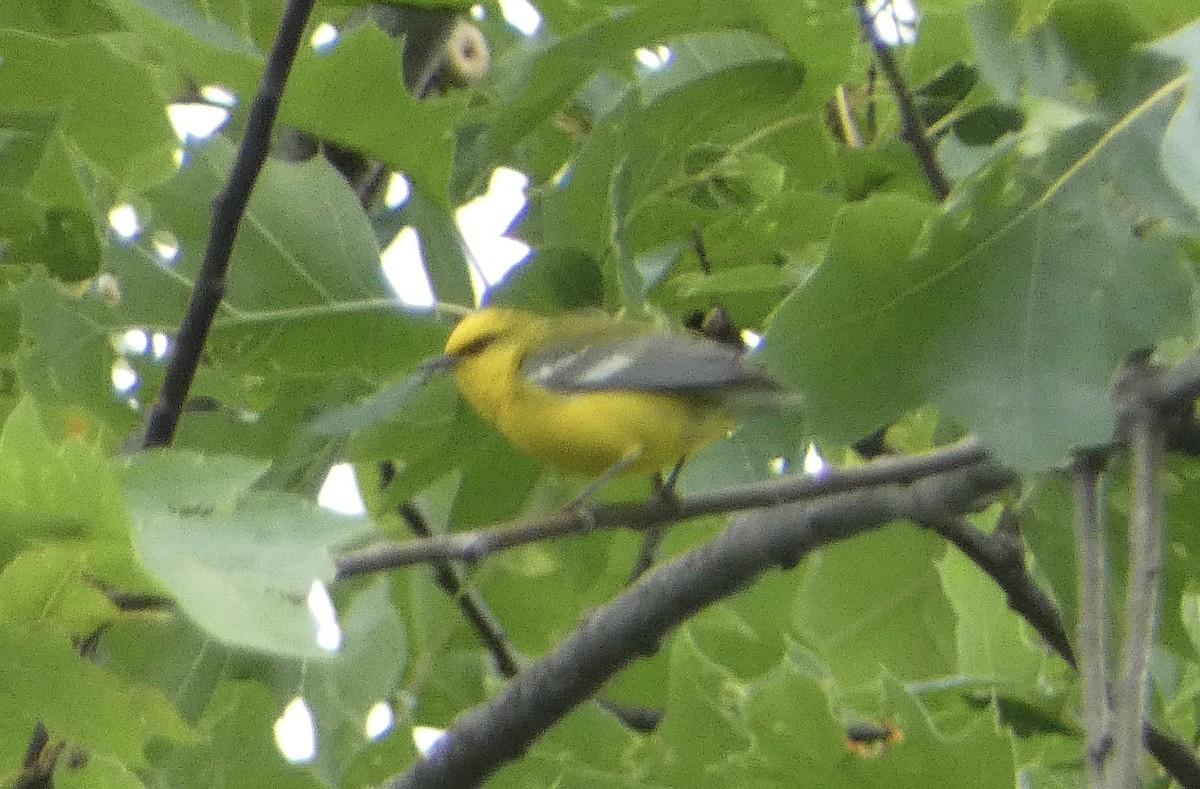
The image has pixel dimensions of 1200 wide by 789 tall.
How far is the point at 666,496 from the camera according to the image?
6.22 ft

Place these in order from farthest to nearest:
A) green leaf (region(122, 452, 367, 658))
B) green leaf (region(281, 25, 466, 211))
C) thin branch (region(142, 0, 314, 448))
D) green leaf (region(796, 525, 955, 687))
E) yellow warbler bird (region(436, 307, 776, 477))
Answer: green leaf (region(796, 525, 955, 687)), yellow warbler bird (region(436, 307, 776, 477)), green leaf (region(281, 25, 466, 211)), thin branch (region(142, 0, 314, 448)), green leaf (region(122, 452, 367, 658))

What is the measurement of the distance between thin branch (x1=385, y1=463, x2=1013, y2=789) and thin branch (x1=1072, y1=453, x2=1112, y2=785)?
121mm

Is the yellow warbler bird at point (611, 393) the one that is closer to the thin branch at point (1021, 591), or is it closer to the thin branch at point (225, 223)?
the thin branch at point (1021, 591)

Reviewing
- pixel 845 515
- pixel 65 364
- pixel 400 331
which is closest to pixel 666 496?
pixel 845 515

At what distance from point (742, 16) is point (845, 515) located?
71 cm

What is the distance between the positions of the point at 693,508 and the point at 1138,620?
0.50 m

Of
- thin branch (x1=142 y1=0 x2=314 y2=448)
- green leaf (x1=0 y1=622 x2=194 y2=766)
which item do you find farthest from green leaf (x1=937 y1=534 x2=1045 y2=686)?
green leaf (x1=0 y1=622 x2=194 y2=766)

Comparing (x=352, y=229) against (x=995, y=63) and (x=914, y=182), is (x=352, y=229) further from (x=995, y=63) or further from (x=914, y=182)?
(x=995, y=63)

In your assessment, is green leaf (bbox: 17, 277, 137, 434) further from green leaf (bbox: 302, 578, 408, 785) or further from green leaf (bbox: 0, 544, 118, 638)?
green leaf (bbox: 0, 544, 118, 638)

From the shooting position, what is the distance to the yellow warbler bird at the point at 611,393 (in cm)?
235

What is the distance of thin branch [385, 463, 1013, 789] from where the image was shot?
1.85 metres

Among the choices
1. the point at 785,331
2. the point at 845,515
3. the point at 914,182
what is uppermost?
the point at 785,331

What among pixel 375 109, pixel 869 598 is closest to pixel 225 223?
pixel 375 109

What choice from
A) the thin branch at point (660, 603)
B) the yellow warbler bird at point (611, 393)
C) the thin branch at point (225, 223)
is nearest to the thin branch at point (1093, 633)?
the thin branch at point (660, 603)
